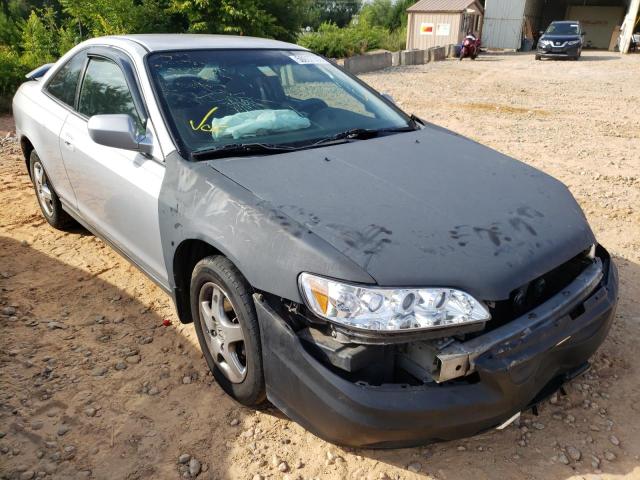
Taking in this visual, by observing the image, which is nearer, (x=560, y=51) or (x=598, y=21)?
(x=560, y=51)

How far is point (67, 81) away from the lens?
12.0ft

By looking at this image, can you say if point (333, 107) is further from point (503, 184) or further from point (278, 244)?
point (278, 244)

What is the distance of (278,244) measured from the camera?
6.41ft

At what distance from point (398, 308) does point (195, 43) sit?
227 cm

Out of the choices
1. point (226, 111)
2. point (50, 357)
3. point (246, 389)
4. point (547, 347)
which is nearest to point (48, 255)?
point (50, 357)

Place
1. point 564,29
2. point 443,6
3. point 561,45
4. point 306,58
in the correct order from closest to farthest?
1. point 306,58
2. point 561,45
3. point 564,29
4. point 443,6

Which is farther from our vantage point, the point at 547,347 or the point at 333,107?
the point at 333,107

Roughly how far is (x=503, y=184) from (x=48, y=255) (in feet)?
11.2

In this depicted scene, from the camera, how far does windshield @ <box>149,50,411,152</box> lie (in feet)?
8.81

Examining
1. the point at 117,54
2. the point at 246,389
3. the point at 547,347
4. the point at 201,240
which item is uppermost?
the point at 117,54

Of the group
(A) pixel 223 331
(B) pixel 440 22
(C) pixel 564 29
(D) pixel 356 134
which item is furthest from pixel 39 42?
(B) pixel 440 22

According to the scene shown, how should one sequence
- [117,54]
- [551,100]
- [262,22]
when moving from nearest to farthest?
[117,54], [551,100], [262,22]

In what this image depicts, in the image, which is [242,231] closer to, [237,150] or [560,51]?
[237,150]

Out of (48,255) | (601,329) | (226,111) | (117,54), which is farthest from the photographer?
(48,255)
